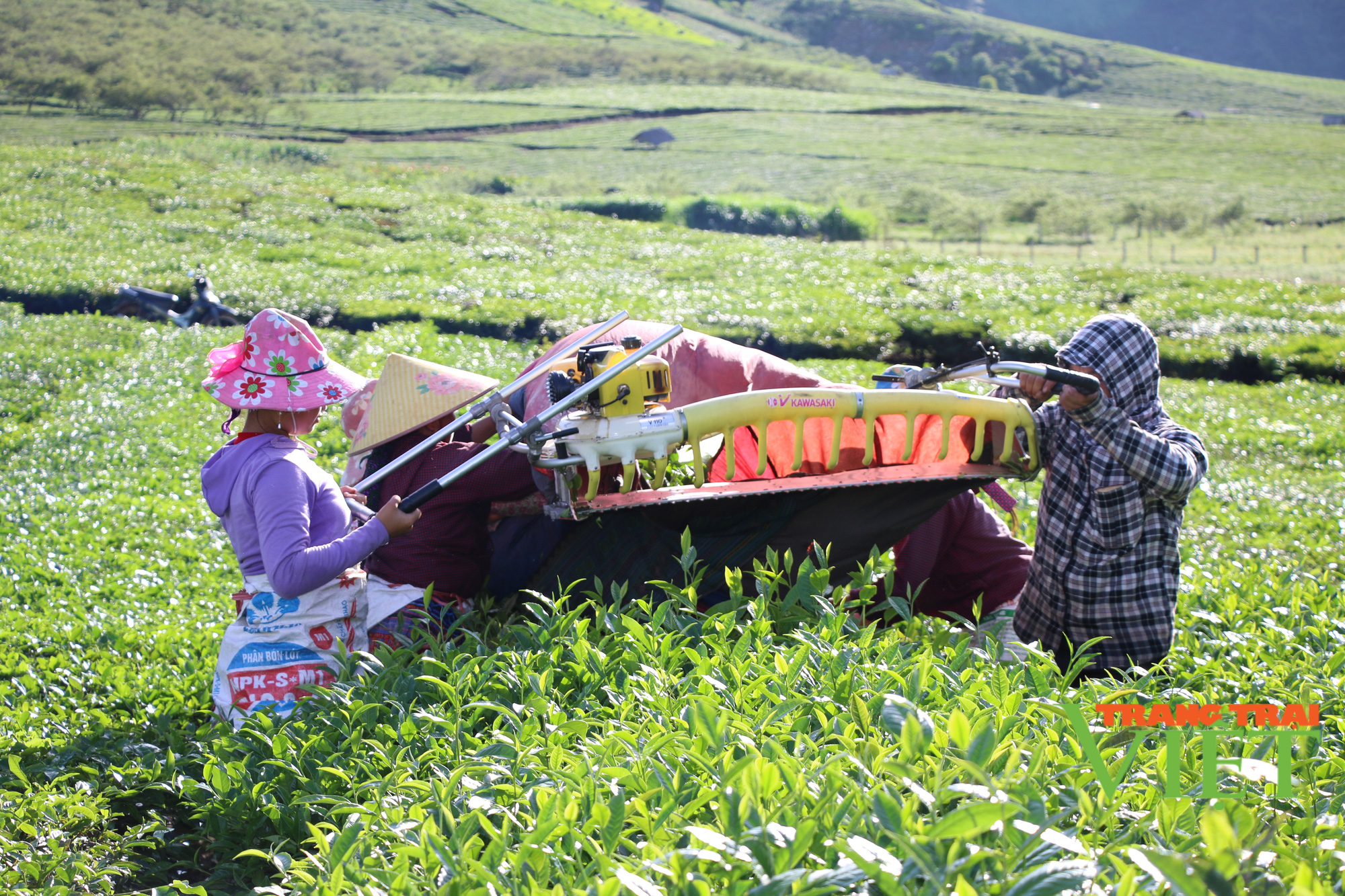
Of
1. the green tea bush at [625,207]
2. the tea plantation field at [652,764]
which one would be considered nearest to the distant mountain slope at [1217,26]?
the green tea bush at [625,207]

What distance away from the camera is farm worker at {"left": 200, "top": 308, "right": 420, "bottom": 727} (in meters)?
2.99

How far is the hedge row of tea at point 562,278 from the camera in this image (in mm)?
12891

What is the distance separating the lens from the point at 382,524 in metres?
3.01

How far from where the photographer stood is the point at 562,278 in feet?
53.7

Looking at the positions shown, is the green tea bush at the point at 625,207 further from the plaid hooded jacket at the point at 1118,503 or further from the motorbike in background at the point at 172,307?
the plaid hooded jacket at the point at 1118,503

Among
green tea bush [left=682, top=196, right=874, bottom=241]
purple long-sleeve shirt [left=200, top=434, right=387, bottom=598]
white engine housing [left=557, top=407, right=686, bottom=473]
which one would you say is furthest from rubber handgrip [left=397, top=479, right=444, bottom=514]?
green tea bush [left=682, top=196, right=874, bottom=241]

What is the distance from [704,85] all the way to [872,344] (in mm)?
79937

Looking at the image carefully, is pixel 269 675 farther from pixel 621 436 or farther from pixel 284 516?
pixel 621 436

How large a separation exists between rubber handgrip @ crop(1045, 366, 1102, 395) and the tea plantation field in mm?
940

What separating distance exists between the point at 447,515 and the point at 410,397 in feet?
1.54

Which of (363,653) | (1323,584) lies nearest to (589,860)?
(363,653)

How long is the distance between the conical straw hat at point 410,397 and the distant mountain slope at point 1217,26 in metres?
160

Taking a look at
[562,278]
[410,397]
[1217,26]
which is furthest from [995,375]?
[1217,26]

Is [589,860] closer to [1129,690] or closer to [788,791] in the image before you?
[788,791]
